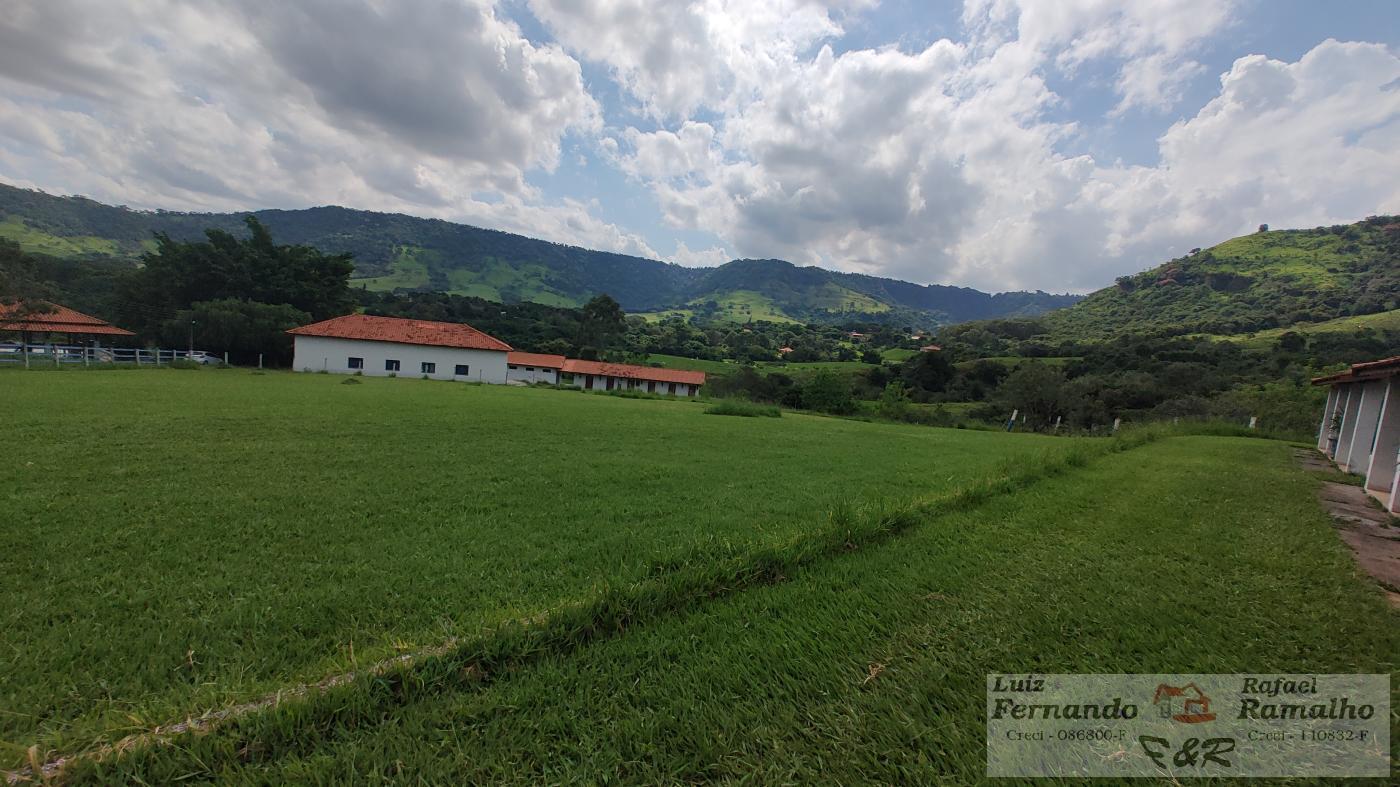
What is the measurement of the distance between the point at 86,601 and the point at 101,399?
14.0 m

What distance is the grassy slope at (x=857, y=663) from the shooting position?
165cm

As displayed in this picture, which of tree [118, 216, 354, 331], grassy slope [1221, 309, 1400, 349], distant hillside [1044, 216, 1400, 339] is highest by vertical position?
distant hillside [1044, 216, 1400, 339]

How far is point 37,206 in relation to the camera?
93.7 m

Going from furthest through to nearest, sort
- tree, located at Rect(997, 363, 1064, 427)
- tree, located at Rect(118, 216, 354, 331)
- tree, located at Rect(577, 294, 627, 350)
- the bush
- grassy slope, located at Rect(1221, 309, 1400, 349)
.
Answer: tree, located at Rect(577, 294, 627, 350), grassy slope, located at Rect(1221, 309, 1400, 349), tree, located at Rect(118, 216, 354, 331), tree, located at Rect(997, 363, 1064, 427), the bush

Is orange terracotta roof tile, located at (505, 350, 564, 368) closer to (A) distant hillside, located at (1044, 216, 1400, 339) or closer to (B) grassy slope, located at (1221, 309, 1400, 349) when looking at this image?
(B) grassy slope, located at (1221, 309, 1400, 349)

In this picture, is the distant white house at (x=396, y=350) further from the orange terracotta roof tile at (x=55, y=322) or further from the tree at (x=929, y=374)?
the tree at (x=929, y=374)

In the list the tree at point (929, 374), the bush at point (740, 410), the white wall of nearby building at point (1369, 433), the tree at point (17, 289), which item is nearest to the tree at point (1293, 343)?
the tree at point (929, 374)

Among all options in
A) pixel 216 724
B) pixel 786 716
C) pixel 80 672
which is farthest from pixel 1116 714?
pixel 80 672

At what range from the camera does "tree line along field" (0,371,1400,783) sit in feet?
5.68

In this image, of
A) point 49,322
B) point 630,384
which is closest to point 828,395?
point 630,384

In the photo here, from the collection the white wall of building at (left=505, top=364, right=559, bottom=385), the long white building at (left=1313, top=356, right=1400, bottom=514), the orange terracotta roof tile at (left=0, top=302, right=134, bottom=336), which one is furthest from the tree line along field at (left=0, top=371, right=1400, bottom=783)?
the white wall of building at (left=505, top=364, right=559, bottom=385)

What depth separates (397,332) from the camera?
3575cm

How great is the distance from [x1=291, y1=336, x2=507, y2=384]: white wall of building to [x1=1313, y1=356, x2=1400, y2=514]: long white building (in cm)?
3988

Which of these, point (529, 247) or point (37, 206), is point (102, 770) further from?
point (529, 247)
